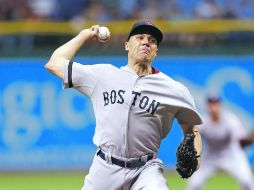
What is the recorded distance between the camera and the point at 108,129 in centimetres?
785

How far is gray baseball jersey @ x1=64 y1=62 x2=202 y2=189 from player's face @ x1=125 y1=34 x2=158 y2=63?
0.53ft

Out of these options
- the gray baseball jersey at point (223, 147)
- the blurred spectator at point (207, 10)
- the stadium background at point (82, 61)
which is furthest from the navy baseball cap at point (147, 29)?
the blurred spectator at point (207, 10)

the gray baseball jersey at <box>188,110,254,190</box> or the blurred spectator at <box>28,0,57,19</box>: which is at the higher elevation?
the blurred spectator at <box>28,0,57,19</box>

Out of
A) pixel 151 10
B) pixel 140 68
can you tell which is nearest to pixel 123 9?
pixel 151 10

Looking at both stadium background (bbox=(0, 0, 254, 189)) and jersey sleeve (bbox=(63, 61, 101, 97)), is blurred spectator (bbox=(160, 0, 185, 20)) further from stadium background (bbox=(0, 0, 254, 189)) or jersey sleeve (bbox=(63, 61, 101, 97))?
jersey sleeve (bbox=(63, 61, 101, 97))

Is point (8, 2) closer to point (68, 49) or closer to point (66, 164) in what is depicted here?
point (66, 164)

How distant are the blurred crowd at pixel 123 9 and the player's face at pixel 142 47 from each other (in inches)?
391

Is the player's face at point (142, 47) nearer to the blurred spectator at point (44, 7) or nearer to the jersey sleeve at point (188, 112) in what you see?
the jersey sleeve at point (188, 112)

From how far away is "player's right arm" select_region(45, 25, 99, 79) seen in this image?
26.1 ft

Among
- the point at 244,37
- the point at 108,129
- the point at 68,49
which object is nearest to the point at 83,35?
the point at 68,49

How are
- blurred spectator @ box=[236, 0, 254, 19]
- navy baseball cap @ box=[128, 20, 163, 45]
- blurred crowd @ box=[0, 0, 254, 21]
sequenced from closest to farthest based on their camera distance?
navy baseball cap @ box=[128, 20, 163, 45], blurred crowd @ box=[0, 0, 254, 21], blurred spectator @ box=[236, 0, 254, 19]

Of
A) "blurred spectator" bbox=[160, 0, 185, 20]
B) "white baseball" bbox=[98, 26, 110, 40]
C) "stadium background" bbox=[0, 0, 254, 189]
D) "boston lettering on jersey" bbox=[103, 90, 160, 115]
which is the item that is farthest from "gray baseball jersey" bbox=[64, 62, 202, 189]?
"blurred spectator" bbox=[160, 0, 185, 20]

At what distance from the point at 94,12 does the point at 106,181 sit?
10539mm

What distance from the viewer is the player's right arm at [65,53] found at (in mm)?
7952
